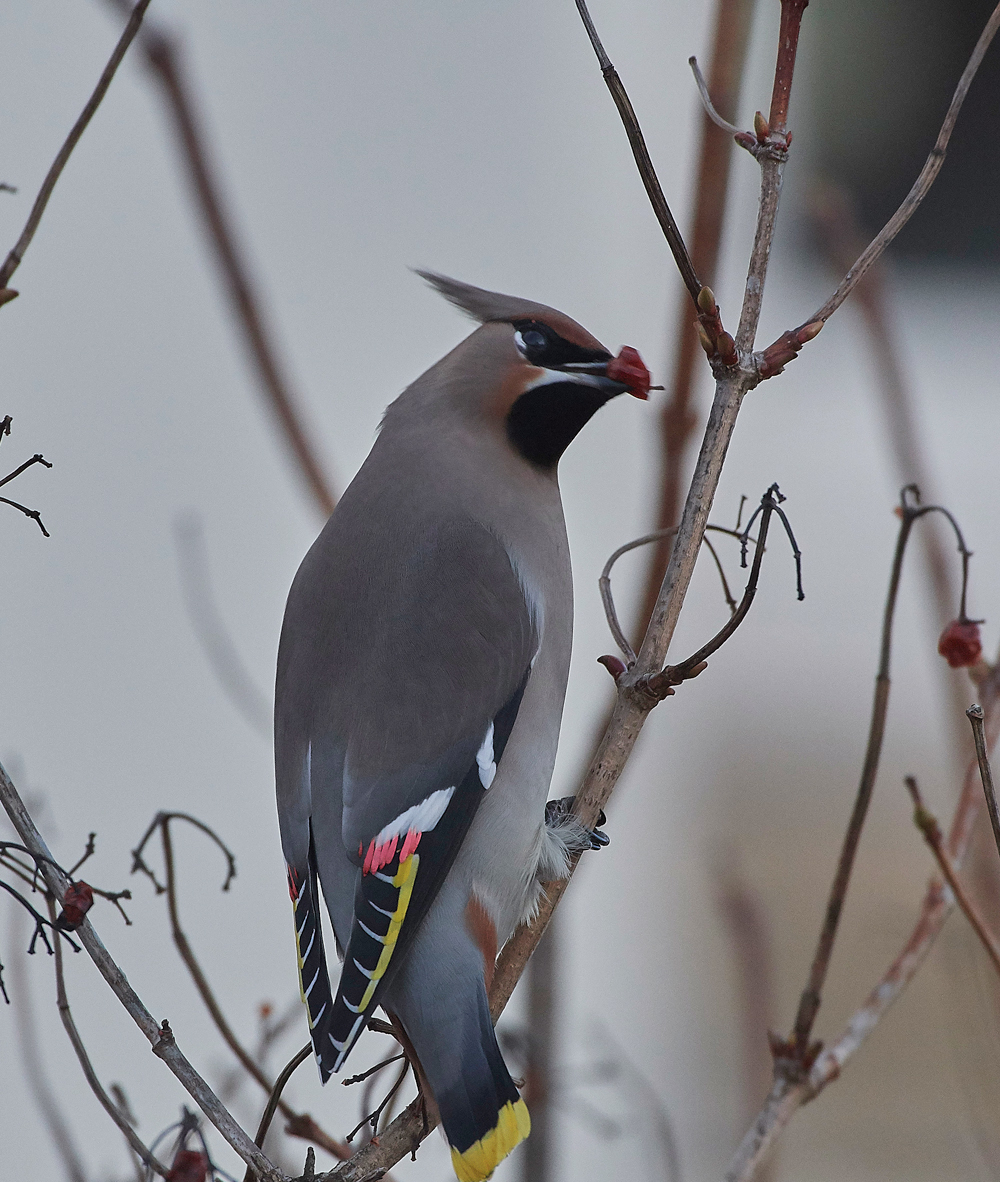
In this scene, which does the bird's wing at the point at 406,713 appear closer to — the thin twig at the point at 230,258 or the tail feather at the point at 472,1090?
the tail feather at the point at 472,1090

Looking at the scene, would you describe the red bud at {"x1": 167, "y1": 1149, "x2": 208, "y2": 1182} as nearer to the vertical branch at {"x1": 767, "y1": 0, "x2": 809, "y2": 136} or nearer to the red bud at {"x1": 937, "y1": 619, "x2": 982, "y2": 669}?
the red bud at {"x1": 937, "y1": 619, "x2": 982, "y2": 669}

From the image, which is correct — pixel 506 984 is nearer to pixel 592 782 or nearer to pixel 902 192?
pixel 592 782

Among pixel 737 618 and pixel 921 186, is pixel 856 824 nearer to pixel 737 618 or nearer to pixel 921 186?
pixel 737 618

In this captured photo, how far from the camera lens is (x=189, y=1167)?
1.44 m

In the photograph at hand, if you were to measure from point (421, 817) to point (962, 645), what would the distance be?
67 cm

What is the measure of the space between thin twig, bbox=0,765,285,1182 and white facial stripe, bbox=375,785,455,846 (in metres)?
0.54

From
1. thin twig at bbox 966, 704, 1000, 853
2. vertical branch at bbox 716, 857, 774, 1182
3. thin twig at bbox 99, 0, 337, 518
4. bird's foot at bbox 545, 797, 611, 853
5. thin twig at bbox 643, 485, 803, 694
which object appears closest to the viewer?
thin twig at bbox 966, 704, 1000, 853

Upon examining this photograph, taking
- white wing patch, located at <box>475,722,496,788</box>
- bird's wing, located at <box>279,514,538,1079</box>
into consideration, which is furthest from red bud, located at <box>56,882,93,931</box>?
white wing patch, located at <box>475,722,496,788</box>

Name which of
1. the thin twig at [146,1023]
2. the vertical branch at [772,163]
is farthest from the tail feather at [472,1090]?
the vertical branch at [772,163]

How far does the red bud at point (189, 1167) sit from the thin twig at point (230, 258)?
1.19 m

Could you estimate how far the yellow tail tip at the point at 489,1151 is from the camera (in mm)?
1592

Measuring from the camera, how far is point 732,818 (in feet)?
17.0

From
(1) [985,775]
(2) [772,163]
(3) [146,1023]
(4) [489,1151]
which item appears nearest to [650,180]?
(2) [772,163]

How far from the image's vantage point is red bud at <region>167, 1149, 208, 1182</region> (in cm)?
143
